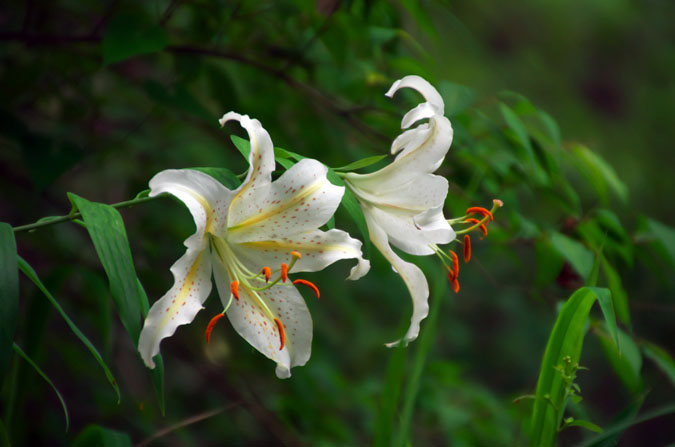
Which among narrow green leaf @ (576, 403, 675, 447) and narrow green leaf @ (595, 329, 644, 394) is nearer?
narrow green leaf @ (576, 403, 675, 447)

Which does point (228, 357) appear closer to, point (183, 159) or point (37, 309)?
point (183, 159)

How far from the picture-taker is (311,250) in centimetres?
74

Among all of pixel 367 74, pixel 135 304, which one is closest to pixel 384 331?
pixel 367 74

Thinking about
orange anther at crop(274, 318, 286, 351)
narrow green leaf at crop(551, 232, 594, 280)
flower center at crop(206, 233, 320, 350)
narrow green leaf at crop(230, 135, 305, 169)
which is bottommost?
narrow green leaf at crop(551, 232, 594, 280)

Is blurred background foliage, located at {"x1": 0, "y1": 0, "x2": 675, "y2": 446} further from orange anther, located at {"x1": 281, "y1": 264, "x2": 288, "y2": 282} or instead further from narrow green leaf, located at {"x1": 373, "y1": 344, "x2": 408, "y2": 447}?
orange anther, located at {"x1": 281, "y1": 264, "x2": 288, "y2": 282}

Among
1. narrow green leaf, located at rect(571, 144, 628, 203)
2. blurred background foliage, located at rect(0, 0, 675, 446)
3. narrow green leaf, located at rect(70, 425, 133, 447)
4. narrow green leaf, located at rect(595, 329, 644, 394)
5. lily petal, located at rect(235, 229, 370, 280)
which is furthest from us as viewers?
narrow green leaf, located at rect(571, 144, 628, 203)

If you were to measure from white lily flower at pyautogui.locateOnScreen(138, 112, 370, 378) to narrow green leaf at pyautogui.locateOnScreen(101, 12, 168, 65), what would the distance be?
0.48 metres

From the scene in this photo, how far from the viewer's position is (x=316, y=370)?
1.81m

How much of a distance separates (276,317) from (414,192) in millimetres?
221

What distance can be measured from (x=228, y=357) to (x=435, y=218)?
1.36m

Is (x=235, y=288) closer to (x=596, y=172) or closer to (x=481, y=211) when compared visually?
(x=481, y=211)

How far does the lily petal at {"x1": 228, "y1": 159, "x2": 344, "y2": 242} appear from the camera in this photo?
0.69 meters

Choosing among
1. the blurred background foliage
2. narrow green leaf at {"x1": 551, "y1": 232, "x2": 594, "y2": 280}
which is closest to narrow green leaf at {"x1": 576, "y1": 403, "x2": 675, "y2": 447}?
the blurred background foliage

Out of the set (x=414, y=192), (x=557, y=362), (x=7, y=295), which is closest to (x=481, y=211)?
(x=414, y=192)
